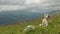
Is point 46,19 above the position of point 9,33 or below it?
above

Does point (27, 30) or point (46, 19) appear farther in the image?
point (46, 19)

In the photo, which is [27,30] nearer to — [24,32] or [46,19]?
[24,32]

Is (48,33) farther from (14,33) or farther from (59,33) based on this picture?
(14,33)

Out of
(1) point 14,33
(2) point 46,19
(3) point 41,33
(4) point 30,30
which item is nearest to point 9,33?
(1) point 14,33

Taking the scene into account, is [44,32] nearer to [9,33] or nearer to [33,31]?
[33,31]

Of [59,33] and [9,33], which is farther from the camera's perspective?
[9,33]

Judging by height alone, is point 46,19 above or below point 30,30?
above

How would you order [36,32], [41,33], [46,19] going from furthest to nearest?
1. [46,19]
2. [36,32]
3. [41,33]

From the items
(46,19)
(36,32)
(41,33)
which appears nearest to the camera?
(41,33)

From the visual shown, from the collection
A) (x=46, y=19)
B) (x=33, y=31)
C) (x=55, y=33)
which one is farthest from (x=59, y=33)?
(x=46, y=19)
